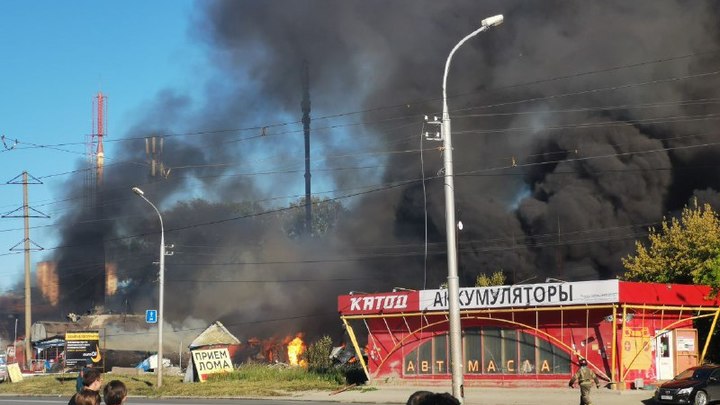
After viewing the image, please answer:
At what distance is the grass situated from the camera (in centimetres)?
3484

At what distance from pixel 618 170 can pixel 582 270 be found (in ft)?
22.1

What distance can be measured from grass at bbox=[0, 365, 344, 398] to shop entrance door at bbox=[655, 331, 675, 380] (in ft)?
39.2

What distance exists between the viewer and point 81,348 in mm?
46375

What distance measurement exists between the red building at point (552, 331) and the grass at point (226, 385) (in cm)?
318

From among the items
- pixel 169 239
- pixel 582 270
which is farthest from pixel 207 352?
pixel 169 239

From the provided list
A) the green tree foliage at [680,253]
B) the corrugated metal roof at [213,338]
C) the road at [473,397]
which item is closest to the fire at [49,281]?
the corrugated metal roof at [213,338]

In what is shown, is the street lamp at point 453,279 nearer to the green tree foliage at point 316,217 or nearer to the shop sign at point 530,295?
the shop sign at point 530,295

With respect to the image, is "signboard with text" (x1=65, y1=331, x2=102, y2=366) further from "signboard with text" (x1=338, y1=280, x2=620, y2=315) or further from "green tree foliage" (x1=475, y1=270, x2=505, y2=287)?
"green tree foliage" (x1=475, y1=270, x2=505, y2=287)

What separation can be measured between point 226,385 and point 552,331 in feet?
45.4

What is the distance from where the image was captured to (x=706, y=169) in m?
56.3

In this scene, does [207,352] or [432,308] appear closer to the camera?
[432,308]

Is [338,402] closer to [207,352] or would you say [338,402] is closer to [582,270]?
[207,352]

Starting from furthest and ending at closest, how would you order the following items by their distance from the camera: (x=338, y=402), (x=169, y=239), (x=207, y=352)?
(x=169, y=239)
(x=207, y=352)
(x=338, y=402)

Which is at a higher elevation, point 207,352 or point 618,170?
point 618,170
